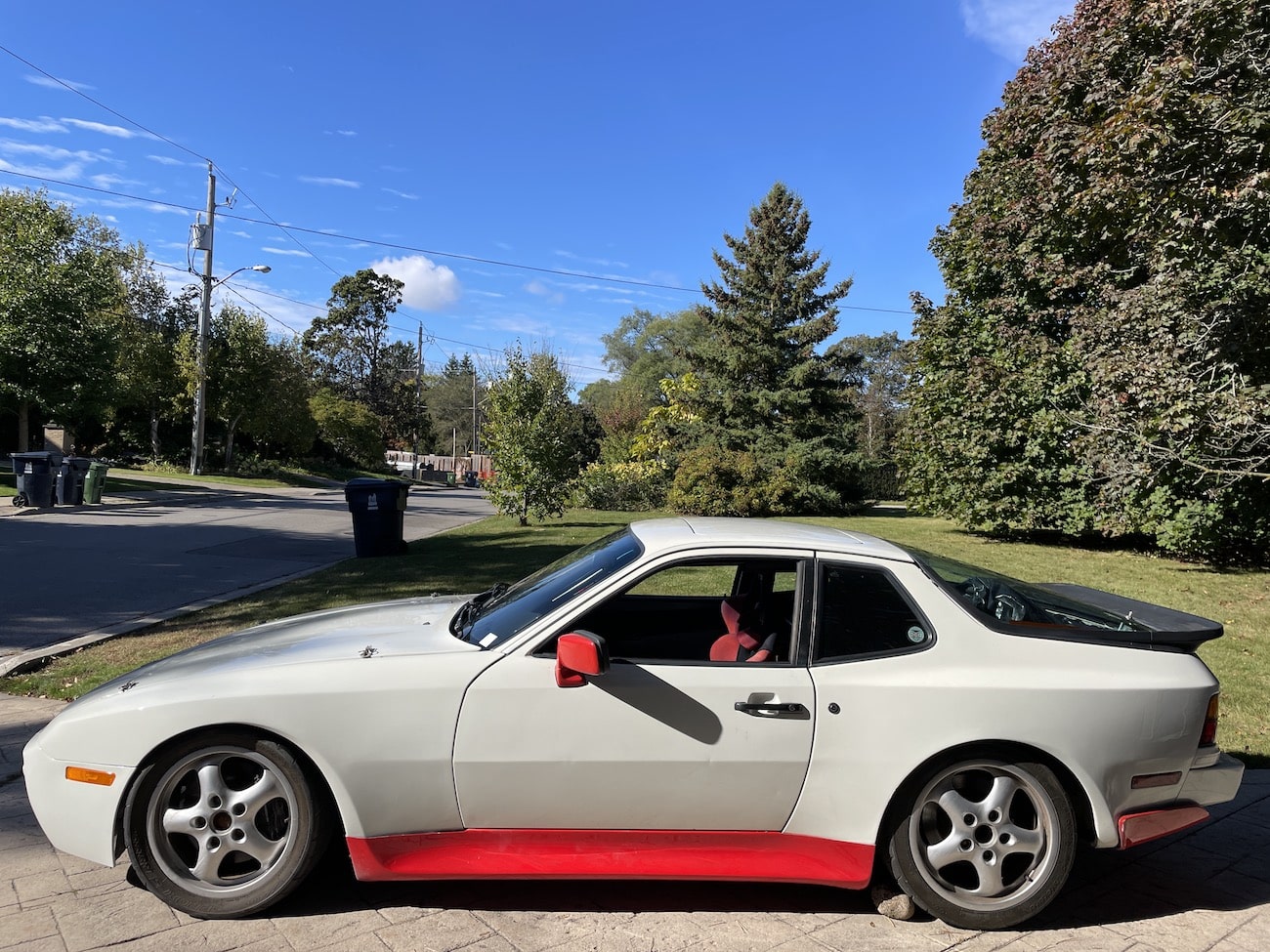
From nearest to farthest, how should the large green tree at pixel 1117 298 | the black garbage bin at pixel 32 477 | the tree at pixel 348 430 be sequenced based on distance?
the large green tree at pixel 1117 298
the black garbage bin at pixel 32 477
the tree at pixel 348 430

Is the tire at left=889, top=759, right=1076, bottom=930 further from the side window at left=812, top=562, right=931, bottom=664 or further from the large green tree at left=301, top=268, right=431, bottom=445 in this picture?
the large green tree at left=301, top=268, right=431, bottom=445

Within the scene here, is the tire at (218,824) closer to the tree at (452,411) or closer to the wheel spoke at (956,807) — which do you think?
the wheel spoke at (956,807)

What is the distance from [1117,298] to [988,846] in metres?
9.94

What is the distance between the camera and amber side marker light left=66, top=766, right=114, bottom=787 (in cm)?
294

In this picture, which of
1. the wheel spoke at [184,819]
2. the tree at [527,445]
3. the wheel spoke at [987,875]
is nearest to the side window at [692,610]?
the wheel spoke at [987,875]

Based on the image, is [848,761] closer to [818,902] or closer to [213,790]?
[818,902]

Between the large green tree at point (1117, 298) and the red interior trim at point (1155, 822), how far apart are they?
7462mm

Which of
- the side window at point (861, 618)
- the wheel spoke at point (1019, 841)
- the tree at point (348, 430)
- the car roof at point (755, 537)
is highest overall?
the tree at point (348, 430)

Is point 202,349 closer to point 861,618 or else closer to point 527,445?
point 527,445

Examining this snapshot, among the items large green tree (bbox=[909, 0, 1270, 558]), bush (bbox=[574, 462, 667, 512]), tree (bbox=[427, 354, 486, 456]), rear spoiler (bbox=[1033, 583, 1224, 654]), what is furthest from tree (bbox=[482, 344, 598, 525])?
tree (bbox=[427, 354, 486, 456])

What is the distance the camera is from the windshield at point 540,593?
328 centimetres

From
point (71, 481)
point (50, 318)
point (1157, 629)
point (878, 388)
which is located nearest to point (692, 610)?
point (1157, 629)

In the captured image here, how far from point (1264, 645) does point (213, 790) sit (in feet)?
30.2

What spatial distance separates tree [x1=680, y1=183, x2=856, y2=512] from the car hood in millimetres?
24757
